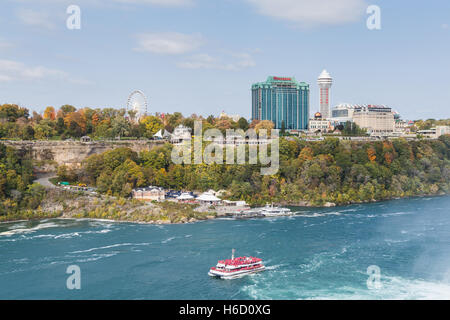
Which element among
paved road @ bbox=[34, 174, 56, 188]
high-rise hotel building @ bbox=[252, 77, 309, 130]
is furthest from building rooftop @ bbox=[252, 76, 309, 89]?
paved road @ bbox=[34, 174, 56, 188]

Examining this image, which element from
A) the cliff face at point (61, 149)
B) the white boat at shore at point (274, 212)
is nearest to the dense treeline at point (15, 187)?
the cliff face at point (61, 149)

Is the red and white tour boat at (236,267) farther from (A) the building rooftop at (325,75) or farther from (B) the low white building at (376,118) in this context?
(A) the building rooftop at (325,75)

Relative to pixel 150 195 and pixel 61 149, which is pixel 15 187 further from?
pixel 150 195

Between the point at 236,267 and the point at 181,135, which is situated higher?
the point at 181,135

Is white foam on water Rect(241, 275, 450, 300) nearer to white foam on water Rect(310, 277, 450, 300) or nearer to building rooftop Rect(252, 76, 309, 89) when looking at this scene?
white foam on water Rect(310, 277, 450, 300)

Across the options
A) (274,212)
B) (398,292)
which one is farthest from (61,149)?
(398,292)
